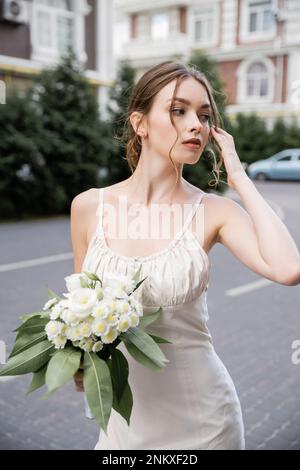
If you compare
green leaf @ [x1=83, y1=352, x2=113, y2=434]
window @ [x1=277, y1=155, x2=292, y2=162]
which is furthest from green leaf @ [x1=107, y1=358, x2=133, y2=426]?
window @ [x1=277, y1=155, x2=292, y2=162]

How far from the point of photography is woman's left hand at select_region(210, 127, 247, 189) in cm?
161

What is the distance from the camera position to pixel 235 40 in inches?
1401

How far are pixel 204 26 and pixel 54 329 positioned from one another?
3889 cm

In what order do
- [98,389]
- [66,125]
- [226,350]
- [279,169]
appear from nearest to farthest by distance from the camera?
[98,389]
[226,350]
[66,125]
[279,169]

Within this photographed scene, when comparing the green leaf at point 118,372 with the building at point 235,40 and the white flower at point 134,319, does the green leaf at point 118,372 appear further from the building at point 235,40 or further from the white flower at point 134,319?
the building at point 235,40

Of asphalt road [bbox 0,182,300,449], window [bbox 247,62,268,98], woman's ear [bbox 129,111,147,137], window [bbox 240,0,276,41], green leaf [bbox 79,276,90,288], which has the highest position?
window [bbox 240,0,276,41]

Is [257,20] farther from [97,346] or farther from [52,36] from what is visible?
[97,346]

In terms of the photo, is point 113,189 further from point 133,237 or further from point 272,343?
point 272,343

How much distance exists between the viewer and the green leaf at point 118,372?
4.57 feet

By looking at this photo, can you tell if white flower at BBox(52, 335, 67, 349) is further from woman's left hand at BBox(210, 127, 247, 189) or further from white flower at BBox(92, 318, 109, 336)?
woman's left hand at BBox(210, 127, 247, 189)

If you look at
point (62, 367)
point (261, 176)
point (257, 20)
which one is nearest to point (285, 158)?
point (261, 176)

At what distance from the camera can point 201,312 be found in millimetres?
1668

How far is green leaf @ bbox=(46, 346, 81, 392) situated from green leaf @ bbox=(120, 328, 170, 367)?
13cm

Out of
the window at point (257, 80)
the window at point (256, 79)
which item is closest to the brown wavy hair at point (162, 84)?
the window at point (256, 79)
